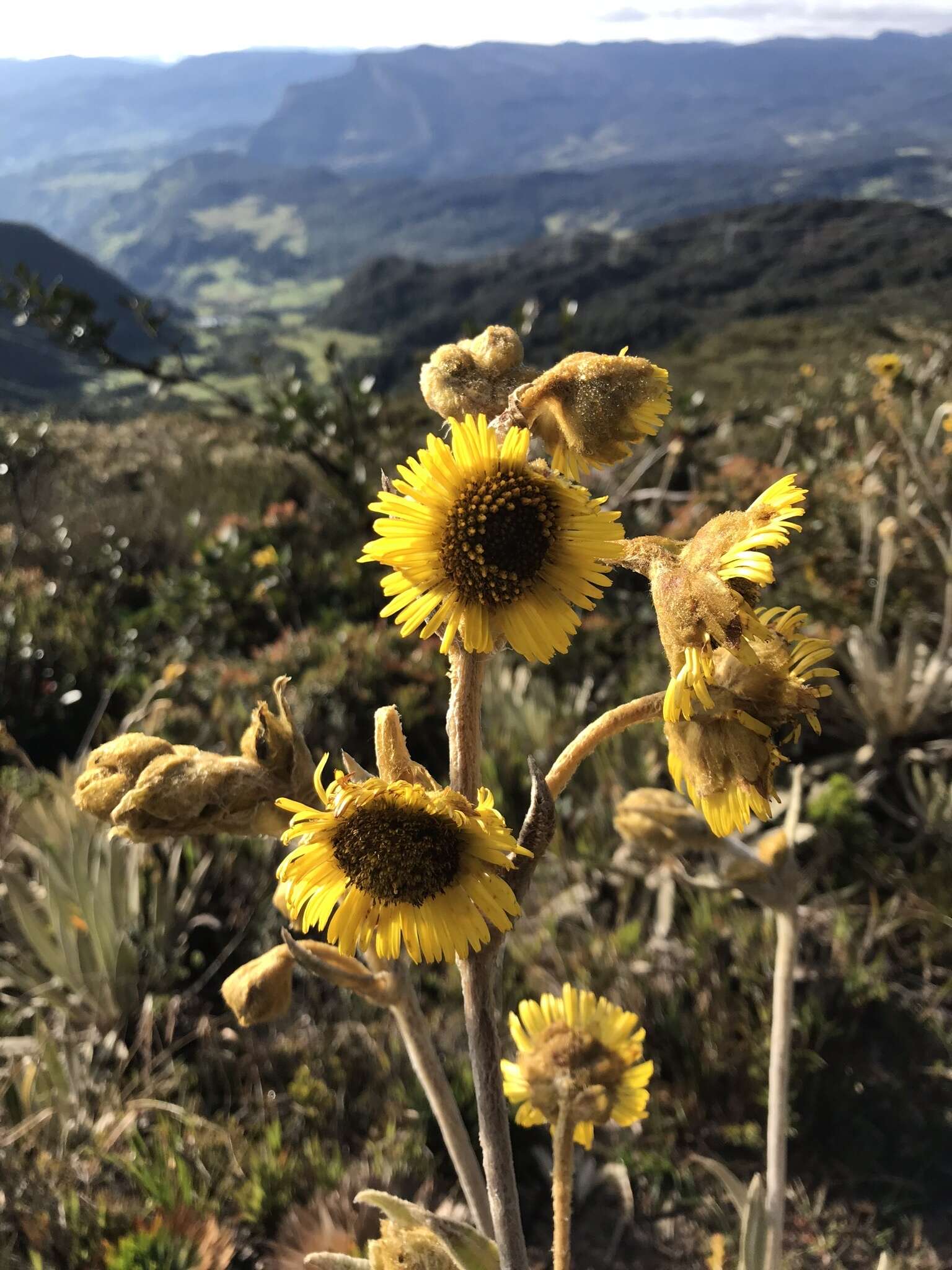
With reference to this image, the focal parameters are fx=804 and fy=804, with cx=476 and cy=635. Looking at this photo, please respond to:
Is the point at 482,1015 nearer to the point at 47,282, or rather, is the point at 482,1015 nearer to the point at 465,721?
the point at 465,721

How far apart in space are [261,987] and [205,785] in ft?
1.03

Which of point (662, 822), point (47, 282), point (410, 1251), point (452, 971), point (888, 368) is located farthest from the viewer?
point (47, 282)

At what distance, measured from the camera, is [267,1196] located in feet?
6.68

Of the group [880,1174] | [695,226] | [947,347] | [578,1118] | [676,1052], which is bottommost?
[880,1174]

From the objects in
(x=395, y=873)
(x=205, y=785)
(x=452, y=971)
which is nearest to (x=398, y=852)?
(x=395, y=873)

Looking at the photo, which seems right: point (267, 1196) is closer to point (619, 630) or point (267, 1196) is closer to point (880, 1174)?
point (880, 1174)

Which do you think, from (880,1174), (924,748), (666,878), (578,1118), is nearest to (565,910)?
(666,878)

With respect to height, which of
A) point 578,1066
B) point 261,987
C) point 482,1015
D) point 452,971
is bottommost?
point 452,971

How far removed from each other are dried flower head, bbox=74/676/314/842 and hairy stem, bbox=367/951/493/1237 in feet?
0.76

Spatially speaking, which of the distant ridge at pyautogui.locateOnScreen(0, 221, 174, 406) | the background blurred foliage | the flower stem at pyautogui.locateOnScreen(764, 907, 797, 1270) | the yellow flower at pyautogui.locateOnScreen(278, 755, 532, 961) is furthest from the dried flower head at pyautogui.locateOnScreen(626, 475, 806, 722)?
the distant ridge at pyautogui.locateOnScreen(0, 221, 174, 406)

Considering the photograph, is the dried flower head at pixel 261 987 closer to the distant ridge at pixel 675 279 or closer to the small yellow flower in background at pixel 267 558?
the small yellow flower in background at pixel 267 558

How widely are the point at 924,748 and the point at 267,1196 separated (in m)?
3.13

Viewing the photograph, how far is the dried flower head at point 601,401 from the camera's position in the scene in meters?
0.85

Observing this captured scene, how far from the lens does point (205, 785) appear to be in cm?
96
